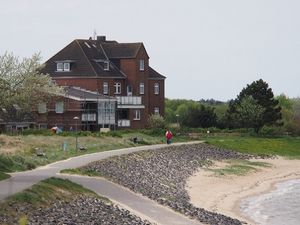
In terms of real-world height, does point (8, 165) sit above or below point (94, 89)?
below

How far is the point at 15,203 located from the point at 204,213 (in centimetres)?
1029

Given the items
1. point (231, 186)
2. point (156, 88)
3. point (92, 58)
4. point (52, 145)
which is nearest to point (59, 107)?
point (92, 58)

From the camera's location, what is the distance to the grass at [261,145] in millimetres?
73250

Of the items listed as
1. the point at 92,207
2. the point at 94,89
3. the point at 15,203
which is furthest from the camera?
the point at 94,89

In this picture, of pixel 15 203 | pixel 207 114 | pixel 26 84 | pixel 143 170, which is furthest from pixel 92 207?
pixel 207 114

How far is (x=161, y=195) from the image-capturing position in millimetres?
35406

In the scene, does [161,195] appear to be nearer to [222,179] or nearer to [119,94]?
[222,179]

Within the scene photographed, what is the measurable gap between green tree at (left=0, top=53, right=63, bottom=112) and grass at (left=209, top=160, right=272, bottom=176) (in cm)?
1774

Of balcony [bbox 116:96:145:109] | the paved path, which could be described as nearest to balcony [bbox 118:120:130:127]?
balcony [bbox 116:96:145:109]

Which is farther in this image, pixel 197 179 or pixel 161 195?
pixel 197 179

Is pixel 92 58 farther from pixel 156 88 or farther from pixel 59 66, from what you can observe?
pixel 156 88

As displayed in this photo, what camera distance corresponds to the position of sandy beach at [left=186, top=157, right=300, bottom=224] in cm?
3750

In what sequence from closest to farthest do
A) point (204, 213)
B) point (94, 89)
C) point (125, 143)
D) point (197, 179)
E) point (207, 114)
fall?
point (204, 213)
point (197, 179)
point (125, 143)
point (94, 89)
point (207, 114)

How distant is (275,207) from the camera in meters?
39.7
